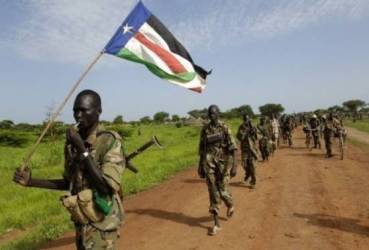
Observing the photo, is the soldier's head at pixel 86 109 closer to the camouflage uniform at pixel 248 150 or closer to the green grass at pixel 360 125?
the camouflage uniform at pixel 248 150

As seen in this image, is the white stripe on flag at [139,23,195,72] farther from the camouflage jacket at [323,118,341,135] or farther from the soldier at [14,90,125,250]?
the camouflage jacket at [323,118,341,135]

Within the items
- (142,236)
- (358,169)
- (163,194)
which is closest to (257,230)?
(142,236)

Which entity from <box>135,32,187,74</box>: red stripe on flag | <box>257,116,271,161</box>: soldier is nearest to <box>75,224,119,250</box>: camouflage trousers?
<box>135,32,187,74</box>: red stripe on flag

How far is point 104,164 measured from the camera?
3.57m

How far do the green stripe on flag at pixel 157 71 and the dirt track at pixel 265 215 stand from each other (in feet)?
9.41

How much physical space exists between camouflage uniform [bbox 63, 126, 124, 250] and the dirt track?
3.77 meters

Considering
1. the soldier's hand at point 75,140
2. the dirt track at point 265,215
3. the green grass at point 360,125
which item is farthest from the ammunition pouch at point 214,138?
the green grass at point 360,125

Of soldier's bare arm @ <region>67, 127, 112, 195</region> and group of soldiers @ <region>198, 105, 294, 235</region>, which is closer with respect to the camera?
soldier's bare arm @ <region>67, 127, 112, 195</region>

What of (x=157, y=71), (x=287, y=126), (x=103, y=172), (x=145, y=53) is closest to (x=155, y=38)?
(x=145, y=53)

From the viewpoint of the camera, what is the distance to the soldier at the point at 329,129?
59.9ft

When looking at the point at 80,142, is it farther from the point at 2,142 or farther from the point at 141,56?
the point at 2,142

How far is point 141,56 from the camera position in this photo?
607 centimetres

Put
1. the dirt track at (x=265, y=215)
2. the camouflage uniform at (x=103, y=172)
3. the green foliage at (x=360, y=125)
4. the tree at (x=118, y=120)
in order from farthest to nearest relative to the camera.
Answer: the tree at (x=118, y=120) → the green foliage at (x=360, y=125) → the dirt track at (x=265, y=215) → the camouflage uniform at (x=103, y=172)

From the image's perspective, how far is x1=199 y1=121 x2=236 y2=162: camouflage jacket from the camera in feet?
26.9
